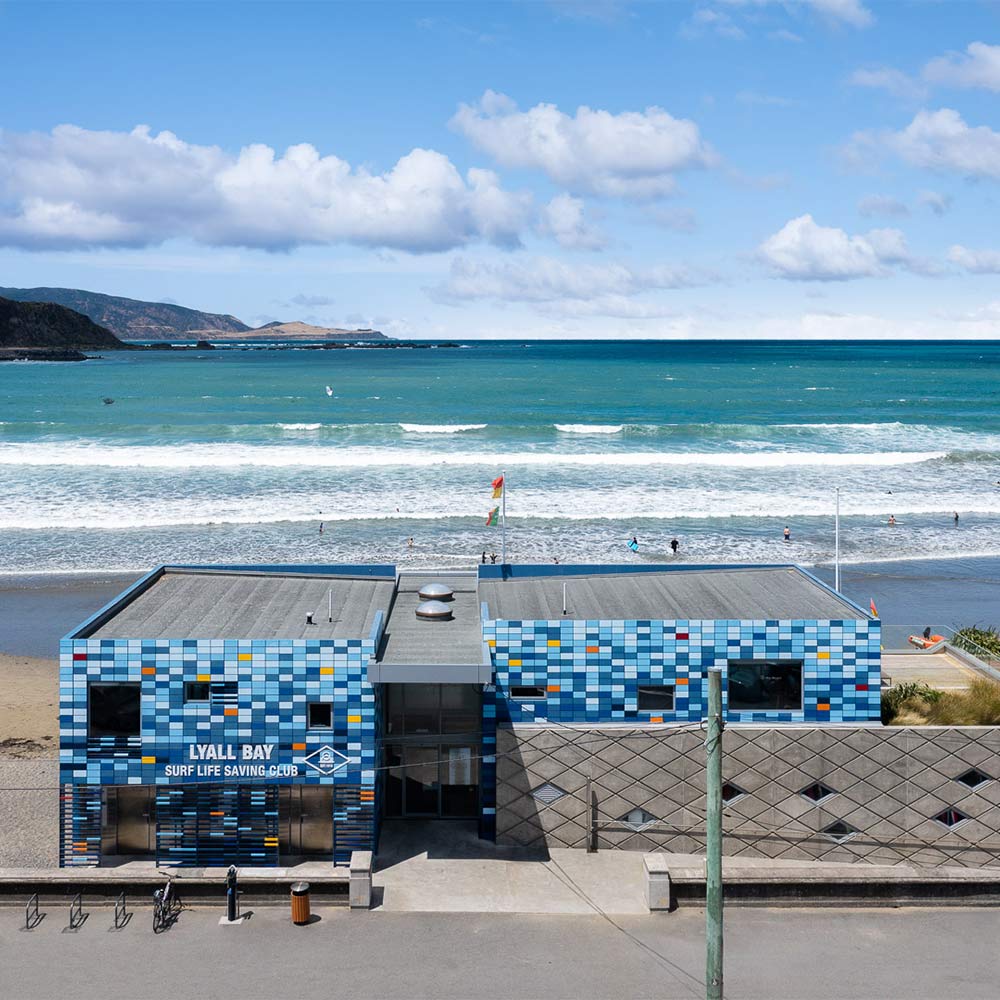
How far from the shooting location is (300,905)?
17766mm

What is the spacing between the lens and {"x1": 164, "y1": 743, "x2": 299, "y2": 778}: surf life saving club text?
19.9 metres

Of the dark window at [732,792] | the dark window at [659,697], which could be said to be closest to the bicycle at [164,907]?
the dark window at [659,697]

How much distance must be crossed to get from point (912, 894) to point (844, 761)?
270 cm

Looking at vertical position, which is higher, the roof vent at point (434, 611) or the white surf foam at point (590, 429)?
the white surf foam at point (590, 429)

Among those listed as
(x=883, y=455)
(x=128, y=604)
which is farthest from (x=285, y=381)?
(x=128, y=604)

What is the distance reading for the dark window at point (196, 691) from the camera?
19859 mm

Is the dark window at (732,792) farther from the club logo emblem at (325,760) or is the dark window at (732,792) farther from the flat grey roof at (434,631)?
the club logo emblem at (325,760)

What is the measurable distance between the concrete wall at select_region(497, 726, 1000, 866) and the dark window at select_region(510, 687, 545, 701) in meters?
0.60

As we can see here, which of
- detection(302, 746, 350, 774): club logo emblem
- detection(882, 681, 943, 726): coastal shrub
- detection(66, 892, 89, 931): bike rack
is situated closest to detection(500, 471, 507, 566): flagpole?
detection(302, 746, 350, 774): club logo emblem

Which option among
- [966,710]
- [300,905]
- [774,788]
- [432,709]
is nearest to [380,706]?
[432,709]

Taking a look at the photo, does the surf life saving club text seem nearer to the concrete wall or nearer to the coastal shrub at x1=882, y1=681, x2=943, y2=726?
the concrete wall

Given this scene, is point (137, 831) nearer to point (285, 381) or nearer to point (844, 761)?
point (844, 761)

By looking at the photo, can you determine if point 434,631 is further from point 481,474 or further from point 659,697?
point 481,474

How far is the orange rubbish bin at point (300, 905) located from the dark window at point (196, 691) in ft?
12.9
